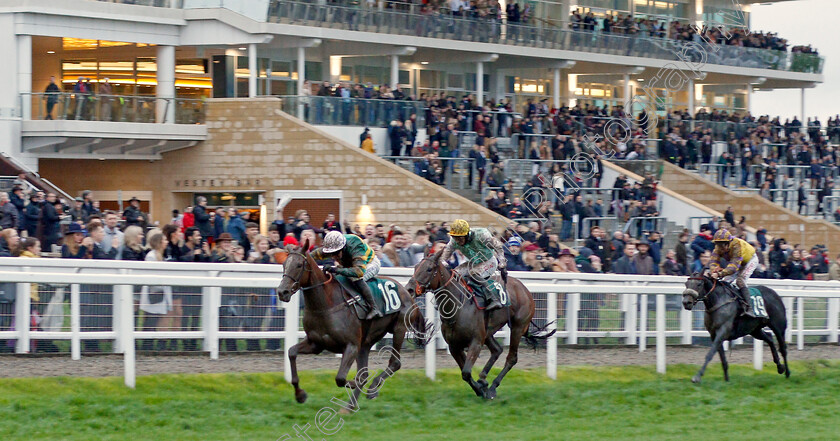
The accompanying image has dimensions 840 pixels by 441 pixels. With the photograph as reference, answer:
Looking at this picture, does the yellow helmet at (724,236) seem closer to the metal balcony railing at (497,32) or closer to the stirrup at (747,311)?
the stirrup at (747,311)

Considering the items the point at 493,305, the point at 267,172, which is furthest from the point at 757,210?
the point at 493,305

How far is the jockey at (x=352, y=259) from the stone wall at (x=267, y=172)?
1136 centimetres

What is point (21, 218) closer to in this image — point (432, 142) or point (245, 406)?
point (245, 406)

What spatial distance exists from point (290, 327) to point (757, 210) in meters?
20.8

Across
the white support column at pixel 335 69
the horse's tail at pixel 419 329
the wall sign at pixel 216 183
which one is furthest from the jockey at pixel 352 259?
the white support column at pixel 335 69

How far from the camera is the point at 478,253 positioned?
32.9 ft

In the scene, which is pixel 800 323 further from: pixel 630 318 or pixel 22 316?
pixel 22 316

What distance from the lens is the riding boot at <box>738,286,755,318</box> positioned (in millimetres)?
11852

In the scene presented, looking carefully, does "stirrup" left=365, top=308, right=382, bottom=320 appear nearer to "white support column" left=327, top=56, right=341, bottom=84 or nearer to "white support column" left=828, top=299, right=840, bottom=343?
"white support column" left=828, top=299, right=840, bottom=343

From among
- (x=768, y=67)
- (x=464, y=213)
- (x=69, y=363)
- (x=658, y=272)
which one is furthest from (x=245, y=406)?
(x=768, y=67)

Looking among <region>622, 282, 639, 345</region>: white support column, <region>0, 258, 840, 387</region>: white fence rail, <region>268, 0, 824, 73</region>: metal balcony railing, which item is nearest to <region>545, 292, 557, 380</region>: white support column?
<region>0, 258, 840, 387</region>: white fence rail

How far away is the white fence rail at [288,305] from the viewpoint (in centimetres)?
883

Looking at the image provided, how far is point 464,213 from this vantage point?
2111 cm

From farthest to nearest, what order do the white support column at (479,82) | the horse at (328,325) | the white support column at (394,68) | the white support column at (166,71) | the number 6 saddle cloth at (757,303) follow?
the white support column at (479,82) → the white support column at (394,68) → the white support column at (166,71) → the number 6 saddle cloth at (757,303) → the horse at (328,325)
